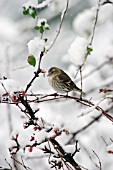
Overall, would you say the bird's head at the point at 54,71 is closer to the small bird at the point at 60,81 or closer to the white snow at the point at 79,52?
the small bird at the point at 60,81

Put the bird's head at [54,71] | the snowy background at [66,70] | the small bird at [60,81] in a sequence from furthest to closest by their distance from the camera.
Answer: the bird's head at [54,71] < the small bird at [60,81] < the snowy background at [66,70]

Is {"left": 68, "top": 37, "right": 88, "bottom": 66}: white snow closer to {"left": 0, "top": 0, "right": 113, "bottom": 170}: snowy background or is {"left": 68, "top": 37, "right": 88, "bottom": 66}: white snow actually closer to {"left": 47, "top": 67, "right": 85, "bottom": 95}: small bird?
{"left": 0, "top": 0, "right": 113, "bottom": 170}: snowy background

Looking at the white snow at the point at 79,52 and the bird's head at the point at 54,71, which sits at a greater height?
the bird's head at the point at 54,71

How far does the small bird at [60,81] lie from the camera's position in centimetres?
302

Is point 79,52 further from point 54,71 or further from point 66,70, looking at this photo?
point 66,70

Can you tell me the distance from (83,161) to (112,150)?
2.24 m

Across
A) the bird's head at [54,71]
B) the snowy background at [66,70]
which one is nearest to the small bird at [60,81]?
the bird's head at [54,71]

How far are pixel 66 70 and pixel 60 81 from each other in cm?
187

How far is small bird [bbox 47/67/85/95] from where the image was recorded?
3.02 meters

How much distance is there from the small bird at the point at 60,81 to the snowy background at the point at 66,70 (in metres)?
0.12

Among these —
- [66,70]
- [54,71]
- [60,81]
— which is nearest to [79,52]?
[60,81]

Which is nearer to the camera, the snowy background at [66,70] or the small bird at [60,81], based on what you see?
the snowy background at [66,70]

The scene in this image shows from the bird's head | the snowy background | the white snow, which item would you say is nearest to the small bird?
the bird's head

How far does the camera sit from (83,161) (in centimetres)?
386
